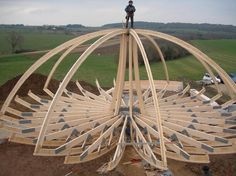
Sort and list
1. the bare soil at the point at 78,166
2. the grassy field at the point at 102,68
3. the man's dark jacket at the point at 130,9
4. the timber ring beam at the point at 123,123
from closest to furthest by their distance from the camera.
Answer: the timber ring beam at the point at 123,123 → the bare soil at the point at 78,166 → the man's dark jacket at the point at 130,9 → the grassy field at the point at 102,68

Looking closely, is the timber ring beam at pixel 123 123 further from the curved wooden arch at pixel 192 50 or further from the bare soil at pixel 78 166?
the bare soil at pixel 78 166

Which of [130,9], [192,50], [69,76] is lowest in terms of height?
[69,76]

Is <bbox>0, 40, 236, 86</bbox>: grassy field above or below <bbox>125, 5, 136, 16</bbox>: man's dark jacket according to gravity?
below

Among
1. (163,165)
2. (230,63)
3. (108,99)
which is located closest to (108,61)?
(230,63)

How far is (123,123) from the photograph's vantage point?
12789 mm

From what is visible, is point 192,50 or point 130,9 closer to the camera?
point 192,50

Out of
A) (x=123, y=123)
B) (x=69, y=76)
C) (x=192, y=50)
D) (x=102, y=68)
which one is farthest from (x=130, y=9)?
(x=102, y=68)

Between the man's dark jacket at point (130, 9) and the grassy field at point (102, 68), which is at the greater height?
the man's dark jacket at point (130, 9)

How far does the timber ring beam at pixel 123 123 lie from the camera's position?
34.1 ft

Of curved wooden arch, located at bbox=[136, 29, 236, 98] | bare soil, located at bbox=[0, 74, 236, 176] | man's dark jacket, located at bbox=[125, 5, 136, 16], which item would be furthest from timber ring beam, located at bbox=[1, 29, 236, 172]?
man's dark jacket, located at bbox=[125, 5, 136, 16]

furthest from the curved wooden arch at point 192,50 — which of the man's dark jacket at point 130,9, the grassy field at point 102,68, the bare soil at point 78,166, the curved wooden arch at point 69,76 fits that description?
the grassy field at point 102,68

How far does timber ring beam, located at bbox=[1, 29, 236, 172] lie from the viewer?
1038 centimetres

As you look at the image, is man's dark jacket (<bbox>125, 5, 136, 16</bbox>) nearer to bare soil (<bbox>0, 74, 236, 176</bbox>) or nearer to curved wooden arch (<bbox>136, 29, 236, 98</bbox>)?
curved wooden arch (<bbox>136, 29, 236, 98</bbox>)

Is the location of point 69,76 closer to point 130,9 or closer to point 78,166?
point 78,166
